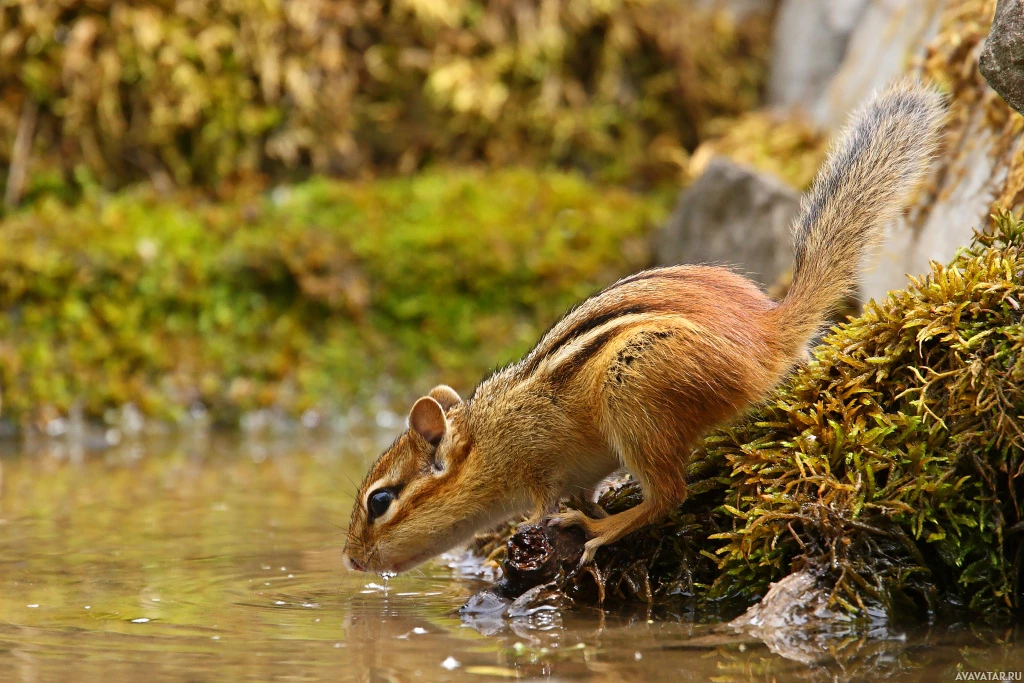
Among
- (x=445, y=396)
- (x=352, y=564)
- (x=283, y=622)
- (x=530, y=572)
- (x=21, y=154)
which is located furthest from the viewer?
(x=21, y=154)

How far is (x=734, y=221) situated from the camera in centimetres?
809

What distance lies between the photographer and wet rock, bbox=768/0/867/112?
9.47m

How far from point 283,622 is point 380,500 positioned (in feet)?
2.21

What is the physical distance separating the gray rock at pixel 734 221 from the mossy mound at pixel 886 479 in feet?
12.4

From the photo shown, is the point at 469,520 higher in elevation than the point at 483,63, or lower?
lower

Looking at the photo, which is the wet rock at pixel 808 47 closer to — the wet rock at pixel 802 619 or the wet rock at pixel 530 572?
the wet rock at pixel 530 572

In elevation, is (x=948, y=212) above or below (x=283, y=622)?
above

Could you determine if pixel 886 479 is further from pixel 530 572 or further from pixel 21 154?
pixel 21 154

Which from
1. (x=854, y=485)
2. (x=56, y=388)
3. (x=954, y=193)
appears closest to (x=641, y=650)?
(x=854, y=485)

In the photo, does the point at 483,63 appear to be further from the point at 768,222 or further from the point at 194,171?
the point at 768,222

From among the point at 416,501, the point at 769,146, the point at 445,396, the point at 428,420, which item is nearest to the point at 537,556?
the point at 416,501

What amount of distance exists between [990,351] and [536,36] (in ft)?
22.3

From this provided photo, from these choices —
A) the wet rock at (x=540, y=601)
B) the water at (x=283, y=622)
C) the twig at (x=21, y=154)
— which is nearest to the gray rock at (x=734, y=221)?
the water at (x=283, y=622)

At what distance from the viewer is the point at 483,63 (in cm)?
977
